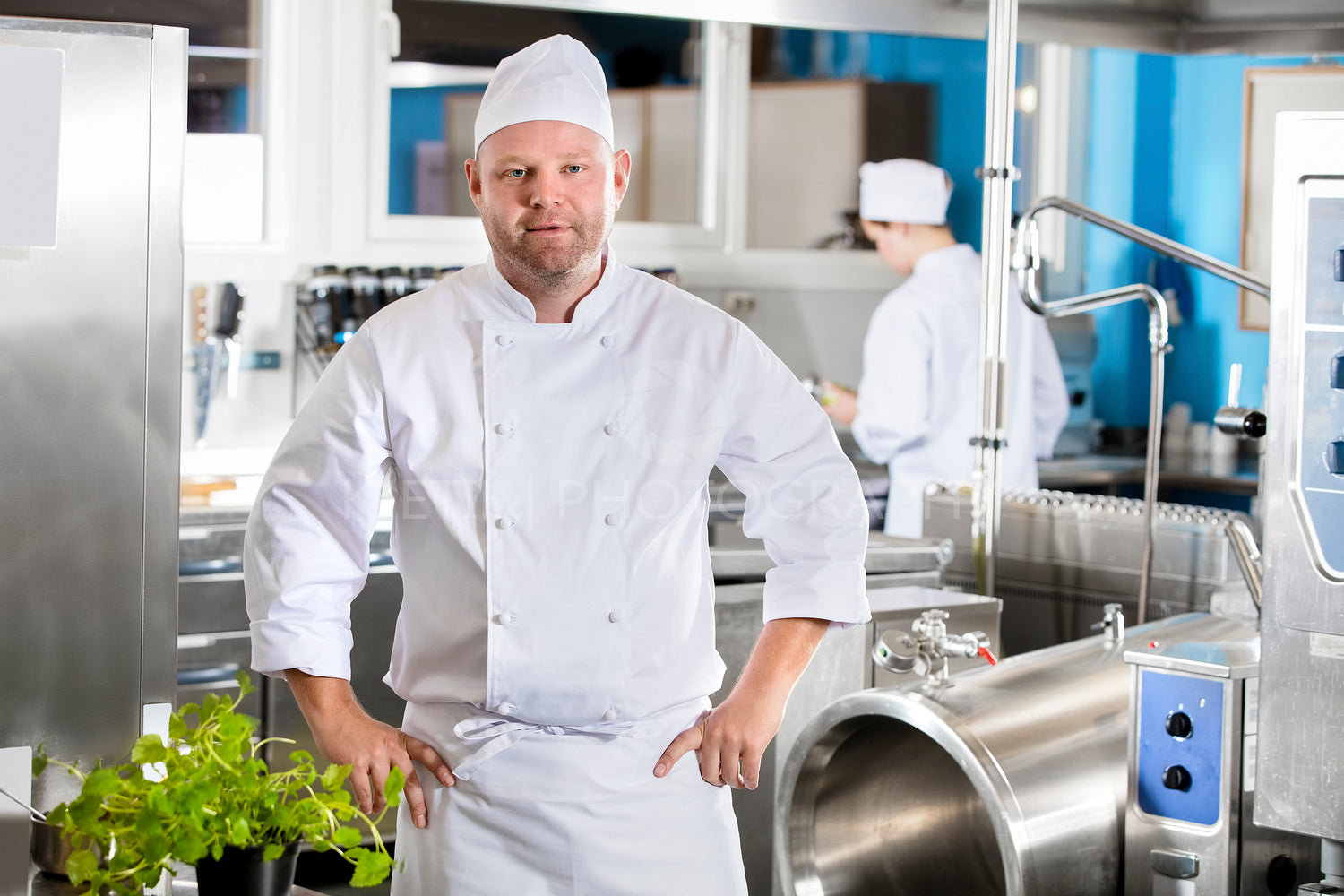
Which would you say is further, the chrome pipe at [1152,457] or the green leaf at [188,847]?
the chrome pipe at [1152,457]

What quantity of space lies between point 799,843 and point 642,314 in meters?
1.11

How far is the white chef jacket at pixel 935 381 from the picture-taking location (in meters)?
4.55

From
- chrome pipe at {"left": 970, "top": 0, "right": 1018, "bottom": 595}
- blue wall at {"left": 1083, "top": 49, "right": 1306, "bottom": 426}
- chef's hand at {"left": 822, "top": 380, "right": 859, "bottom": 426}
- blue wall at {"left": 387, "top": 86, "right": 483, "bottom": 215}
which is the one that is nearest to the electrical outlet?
chef's hand at {"left": 822, "top": 380, "right": 859, "bottom": 426}

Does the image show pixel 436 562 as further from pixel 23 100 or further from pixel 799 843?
pixel 799 843

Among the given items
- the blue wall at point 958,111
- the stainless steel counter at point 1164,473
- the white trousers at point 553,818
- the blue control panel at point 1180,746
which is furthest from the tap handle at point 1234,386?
the blue wall at point 958,111

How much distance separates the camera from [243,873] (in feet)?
3.46

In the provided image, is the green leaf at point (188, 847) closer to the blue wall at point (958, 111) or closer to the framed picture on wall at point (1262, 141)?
the blue wall at point (958, 111)

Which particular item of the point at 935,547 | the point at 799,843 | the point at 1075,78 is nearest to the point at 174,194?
the point at 799,843

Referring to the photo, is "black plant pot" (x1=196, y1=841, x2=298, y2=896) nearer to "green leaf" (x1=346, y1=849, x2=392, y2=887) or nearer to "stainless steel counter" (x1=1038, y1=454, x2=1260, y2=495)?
"green leaf" (x1=346, y1=849, x2=392, y2=887)

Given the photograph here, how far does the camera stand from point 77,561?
1.37 m

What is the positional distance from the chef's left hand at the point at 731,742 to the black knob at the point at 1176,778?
90cm

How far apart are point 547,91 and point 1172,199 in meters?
4.43

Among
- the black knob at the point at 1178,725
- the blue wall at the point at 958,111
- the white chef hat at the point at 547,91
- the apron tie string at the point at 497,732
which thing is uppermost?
the blue wall at the point at 958,111

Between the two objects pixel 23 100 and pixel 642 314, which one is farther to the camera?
pixel 642 314
